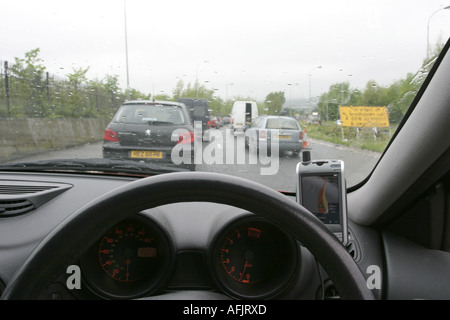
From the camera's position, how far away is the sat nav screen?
8.79 feet

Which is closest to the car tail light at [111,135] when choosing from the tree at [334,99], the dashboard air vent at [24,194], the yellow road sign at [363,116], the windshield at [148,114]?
the windshield at [148,114]

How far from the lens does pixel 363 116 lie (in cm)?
301

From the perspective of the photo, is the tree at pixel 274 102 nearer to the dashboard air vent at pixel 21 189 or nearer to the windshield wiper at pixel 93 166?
the windshield wiper at pixel 93 166

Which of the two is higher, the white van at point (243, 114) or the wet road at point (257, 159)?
the white van at point (243, 114)

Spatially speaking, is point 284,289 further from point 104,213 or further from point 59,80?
point 59,80

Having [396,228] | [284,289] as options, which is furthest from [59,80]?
[396,228]

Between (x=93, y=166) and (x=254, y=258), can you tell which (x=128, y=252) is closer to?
(x=254, y=258)

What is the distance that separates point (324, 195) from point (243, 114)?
1.35 metres

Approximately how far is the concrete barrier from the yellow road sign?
91.2 inches

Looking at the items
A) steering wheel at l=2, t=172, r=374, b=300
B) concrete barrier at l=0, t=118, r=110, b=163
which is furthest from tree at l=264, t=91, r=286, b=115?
steering wheel at l=2, t=172, r=374, b=300

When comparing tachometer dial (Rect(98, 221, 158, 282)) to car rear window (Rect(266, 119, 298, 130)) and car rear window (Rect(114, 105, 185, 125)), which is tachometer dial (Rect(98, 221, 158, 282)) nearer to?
car rear window (Rect(114, 105, 185, 125))

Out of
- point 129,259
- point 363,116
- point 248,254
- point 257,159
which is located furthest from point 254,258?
point 257,159

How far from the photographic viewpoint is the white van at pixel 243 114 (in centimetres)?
362

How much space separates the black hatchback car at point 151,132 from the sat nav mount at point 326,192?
135cm
